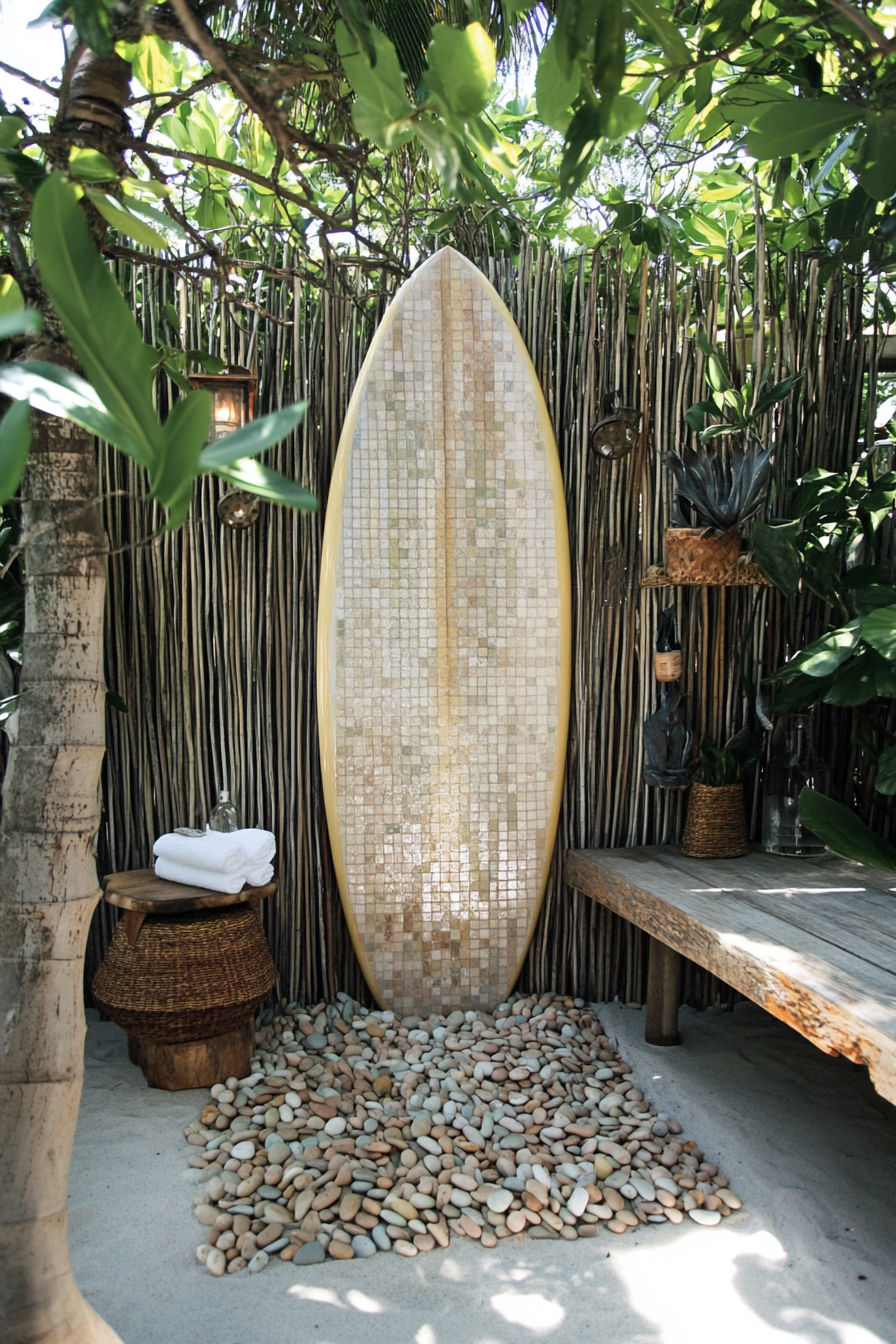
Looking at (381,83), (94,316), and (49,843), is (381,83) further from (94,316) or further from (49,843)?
(49,843)

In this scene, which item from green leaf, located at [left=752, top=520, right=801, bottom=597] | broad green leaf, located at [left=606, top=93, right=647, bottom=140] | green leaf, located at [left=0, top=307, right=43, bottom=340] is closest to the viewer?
green leaf, located at [left=0, top=307, right=43, bottom=340]

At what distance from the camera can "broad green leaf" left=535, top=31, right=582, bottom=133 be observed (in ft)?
2.32

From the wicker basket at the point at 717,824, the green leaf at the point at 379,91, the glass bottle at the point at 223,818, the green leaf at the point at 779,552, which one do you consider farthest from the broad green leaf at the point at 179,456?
the wicker basket at the point at 717,824

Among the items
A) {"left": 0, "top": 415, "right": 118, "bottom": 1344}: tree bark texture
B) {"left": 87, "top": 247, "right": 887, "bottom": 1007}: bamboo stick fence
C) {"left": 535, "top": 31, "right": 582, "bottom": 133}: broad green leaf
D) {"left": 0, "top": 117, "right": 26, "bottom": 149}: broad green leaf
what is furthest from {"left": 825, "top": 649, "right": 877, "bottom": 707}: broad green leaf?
{"left": 0, "top": 117, "right": 26, "bottom": 149}: broad green leaf

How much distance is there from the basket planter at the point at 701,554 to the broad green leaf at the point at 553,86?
1807 millimetres

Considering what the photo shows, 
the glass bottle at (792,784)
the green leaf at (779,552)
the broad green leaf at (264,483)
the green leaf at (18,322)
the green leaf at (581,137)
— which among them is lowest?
the glass bottle at (792,784)

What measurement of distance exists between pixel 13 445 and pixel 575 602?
235 cm

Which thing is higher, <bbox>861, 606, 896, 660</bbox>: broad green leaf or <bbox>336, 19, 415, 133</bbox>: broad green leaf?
<bbox>336, 19, 415, 133</bbox>: broad green leaf

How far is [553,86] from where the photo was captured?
2.31ft

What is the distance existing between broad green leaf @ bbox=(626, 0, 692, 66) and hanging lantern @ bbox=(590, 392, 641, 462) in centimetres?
190

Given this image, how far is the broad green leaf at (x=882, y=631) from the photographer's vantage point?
1.99 meters

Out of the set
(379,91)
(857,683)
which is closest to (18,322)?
(379,91)

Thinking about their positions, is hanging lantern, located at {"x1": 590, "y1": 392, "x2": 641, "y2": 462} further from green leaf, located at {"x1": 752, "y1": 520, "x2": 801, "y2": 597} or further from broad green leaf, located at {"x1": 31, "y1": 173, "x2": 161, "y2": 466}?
broad green leaf, located at {"x1": 31, "y1": 173, "x2": 161, "y2": 466}

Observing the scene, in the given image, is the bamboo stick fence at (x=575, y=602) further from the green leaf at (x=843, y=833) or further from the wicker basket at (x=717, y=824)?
the green leaf at (x=843, y=833)
